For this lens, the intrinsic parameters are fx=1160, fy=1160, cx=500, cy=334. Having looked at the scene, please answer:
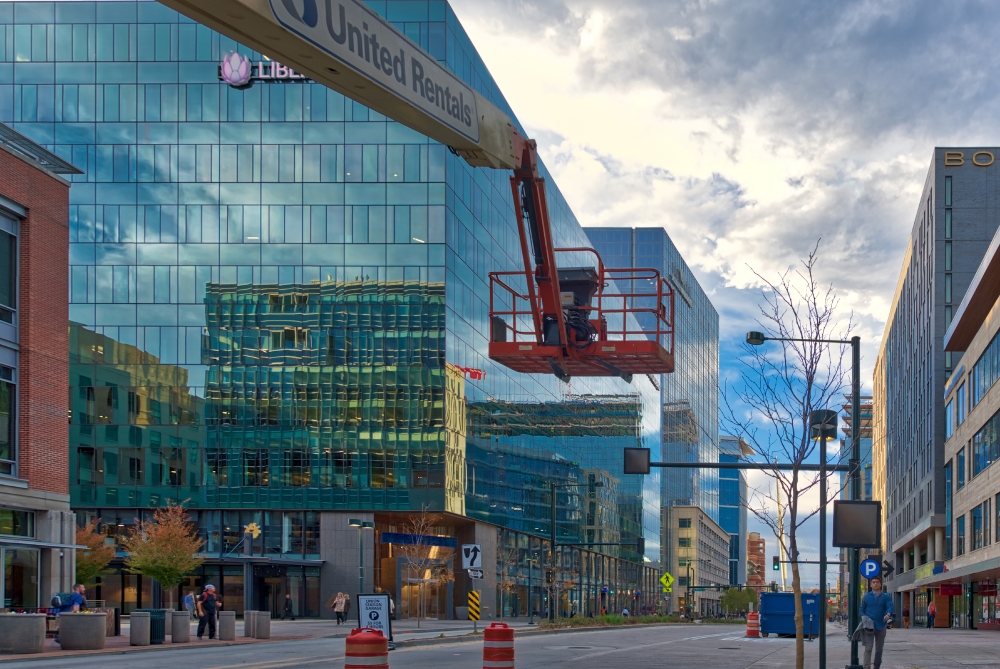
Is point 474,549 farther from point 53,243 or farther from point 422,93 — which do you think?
point 422,93

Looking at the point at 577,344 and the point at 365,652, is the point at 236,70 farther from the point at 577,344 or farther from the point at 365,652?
the point at 365,652

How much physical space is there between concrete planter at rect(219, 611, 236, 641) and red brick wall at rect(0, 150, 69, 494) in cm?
640

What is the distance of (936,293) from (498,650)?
67112 mm

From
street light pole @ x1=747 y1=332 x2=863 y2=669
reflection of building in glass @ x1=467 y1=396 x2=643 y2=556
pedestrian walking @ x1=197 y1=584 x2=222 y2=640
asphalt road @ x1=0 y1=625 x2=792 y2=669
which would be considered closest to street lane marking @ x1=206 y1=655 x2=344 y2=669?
asphalt road @ x1=0 y1=625 x2=792 y2=669

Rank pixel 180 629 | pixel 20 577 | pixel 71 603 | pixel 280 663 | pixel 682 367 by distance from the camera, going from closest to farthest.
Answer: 1. pixel 280 663
2. pixel 71 603
3. pixel 180 629
4. pixel 20 577
5. pixel 682 367

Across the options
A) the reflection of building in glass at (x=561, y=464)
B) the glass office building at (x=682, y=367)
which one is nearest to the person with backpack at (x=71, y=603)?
the reflection of building in glass at (x=561, y=464)

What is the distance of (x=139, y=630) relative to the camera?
30.7 m

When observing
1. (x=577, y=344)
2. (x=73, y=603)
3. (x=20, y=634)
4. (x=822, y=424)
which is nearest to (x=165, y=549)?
(x=73, y=603)

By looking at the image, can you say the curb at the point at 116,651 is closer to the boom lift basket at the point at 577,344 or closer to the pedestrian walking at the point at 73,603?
the pedestrian walking at the point at 73,603

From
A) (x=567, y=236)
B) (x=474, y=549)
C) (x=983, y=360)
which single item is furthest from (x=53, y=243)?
(x=567, y=236)

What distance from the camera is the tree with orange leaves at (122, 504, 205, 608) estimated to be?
5472 centimetres

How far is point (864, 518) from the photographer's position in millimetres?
17625

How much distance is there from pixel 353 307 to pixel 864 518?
50511mm

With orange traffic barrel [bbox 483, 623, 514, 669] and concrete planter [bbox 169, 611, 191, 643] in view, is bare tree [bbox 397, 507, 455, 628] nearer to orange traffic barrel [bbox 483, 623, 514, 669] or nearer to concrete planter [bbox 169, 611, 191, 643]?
concrete planter [bbox 169, 611, 191, 643]
